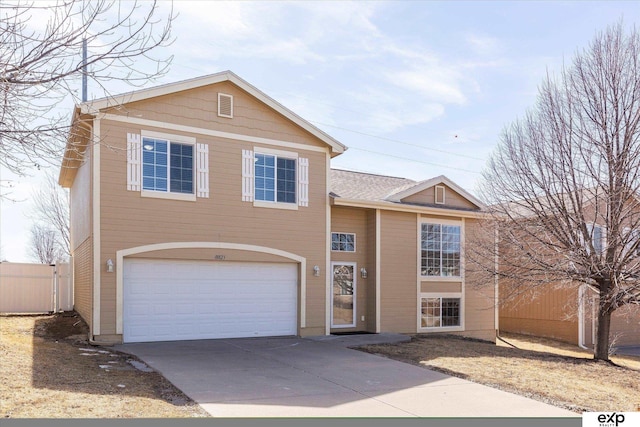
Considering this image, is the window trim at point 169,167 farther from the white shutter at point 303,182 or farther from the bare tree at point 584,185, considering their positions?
the bare tree at point 584,185

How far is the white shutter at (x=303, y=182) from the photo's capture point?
51.1 feet

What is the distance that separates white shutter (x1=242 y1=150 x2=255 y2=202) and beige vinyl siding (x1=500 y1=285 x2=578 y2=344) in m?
9.73

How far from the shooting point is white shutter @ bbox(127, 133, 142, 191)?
13.1 metres

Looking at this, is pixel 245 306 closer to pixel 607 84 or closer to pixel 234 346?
pixel 234 346

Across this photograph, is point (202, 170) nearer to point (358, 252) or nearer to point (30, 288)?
point (358, 252)

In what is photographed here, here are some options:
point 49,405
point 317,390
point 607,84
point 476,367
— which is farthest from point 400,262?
point 49,405

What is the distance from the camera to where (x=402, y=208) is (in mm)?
17062

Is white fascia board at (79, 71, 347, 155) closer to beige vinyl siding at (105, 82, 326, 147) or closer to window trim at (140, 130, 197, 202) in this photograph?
beige vinyl siding at (105, 82, 326, 147)

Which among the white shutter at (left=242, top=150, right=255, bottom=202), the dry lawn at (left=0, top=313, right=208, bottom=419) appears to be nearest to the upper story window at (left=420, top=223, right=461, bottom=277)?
Answer: the white shutter at (left=242, top=150, right=255, bottom=202)

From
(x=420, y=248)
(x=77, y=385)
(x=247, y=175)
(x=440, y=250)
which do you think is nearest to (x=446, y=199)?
(x=440, y=250)

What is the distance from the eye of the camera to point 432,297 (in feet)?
58.9

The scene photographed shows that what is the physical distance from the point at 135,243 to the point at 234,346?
3.40 m

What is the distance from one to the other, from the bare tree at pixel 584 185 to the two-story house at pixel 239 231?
349 cm

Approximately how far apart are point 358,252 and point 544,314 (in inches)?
340
